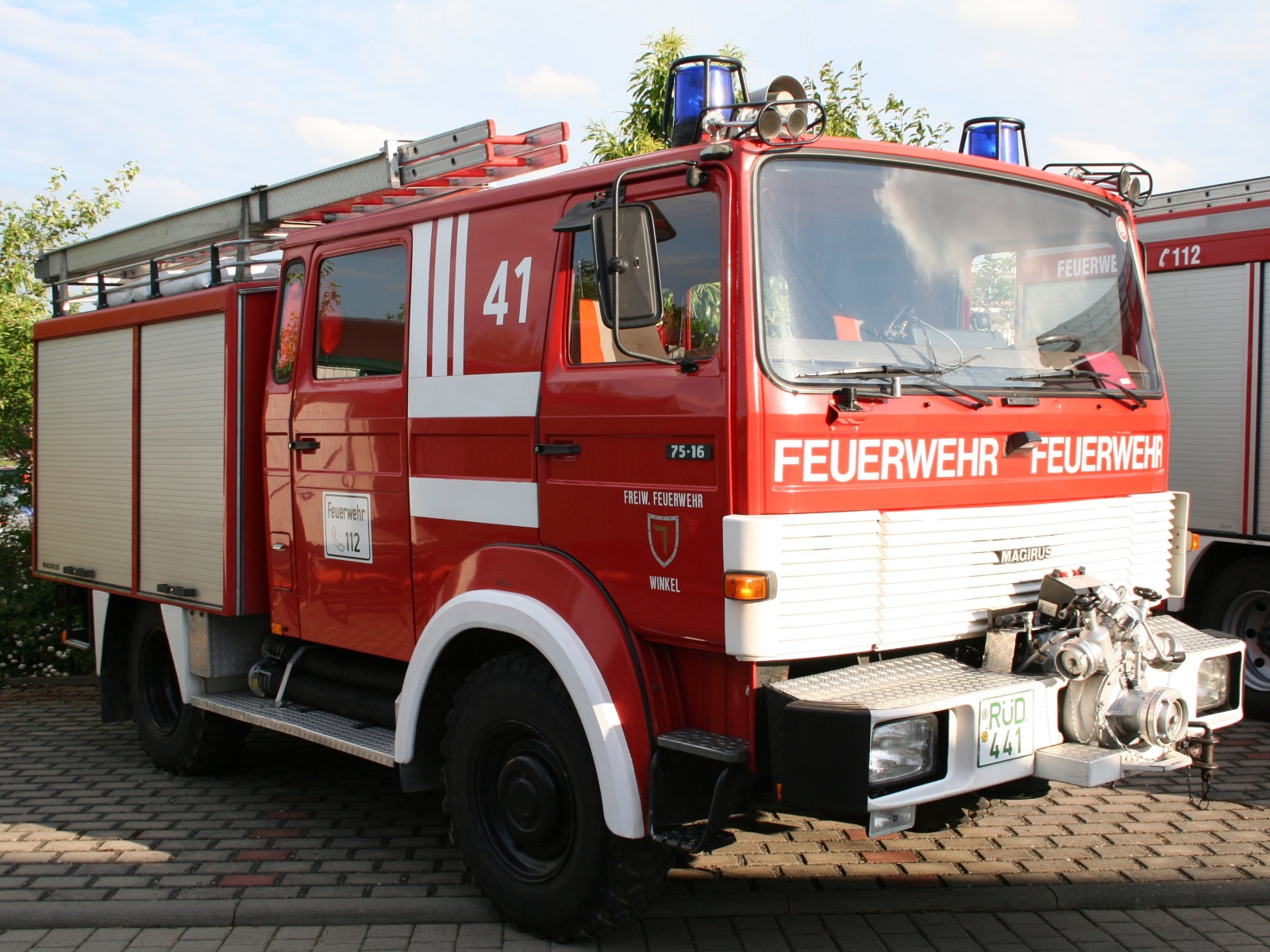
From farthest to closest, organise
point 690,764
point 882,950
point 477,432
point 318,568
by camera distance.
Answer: point 318,568
point 477,432
point 882,950
point 690,764

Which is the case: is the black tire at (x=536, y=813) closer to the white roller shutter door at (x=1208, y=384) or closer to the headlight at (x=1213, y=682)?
the headlight at (x=1213, y=682)

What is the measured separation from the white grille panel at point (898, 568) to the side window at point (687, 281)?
636mm

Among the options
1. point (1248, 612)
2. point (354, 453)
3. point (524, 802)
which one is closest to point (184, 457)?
point (354, 453)

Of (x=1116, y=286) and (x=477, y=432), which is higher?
(x=1116, y=286)

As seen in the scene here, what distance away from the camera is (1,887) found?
459cm

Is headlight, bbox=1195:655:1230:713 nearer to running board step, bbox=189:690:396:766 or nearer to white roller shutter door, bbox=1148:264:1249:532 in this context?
running board step, bbox=189:690:396:766

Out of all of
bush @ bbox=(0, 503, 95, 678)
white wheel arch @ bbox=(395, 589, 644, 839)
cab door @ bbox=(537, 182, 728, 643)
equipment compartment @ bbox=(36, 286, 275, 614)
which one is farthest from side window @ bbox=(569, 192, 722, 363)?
bush @ bbox=(0, 503, 95, 678)

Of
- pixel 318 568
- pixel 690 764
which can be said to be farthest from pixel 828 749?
pixel 318 568

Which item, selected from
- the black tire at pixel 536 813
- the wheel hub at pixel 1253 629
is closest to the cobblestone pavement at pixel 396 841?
the black tire at pixel 536 813

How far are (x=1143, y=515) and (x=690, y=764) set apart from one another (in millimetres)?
2009

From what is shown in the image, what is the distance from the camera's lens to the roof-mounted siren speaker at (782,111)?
346 centimetres

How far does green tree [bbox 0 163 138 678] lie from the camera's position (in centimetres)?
883

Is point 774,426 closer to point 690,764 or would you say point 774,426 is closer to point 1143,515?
point 690,764

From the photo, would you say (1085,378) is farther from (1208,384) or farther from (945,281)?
(1208,384)
